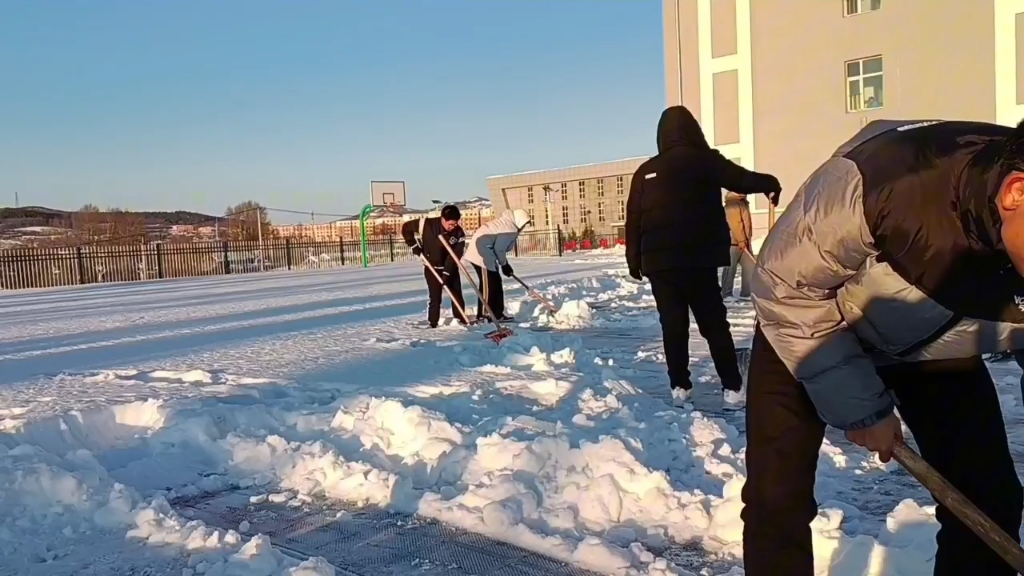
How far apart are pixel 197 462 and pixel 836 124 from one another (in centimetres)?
2148

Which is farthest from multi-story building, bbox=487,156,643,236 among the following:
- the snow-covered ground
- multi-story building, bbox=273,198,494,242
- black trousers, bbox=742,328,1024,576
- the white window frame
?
black trousers, bbox=742,328,1024,576

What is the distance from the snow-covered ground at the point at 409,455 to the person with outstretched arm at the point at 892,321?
72 cm

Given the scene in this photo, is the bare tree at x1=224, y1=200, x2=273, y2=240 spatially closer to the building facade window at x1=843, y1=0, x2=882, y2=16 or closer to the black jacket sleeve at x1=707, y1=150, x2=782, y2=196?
the building facade window at x1=843, y1=0, x2=882, y2=16

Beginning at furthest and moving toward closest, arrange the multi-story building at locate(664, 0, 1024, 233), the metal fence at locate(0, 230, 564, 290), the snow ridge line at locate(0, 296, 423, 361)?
the metal fence at locate(0, 230, 564, 290), the multi-story building at locate(664, 0, 1024, 233), the snow ridge line at locate(0, 296, 423, 361)

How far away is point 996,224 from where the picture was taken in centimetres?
143

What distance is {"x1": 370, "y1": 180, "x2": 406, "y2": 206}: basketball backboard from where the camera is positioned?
3919cm

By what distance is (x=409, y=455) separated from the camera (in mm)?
3965

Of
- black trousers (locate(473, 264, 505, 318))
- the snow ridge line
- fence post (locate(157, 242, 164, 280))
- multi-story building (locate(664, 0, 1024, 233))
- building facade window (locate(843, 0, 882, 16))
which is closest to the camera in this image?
the snow ridge line

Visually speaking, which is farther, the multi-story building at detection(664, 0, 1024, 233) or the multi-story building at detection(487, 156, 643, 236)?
A: the multi-story building at detection(487, 156, 643, 236)

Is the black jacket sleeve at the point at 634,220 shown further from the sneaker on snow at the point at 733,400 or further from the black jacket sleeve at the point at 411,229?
the black jacket sleeve at the point at 411,229

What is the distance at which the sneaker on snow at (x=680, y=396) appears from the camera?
15.5 ft

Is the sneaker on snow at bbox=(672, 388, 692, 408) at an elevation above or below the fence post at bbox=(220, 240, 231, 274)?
below

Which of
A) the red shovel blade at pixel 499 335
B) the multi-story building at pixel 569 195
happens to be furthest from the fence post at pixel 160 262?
the multi-story building at pixel 569 195

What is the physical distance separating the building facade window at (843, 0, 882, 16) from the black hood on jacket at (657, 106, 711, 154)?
19548 mm
